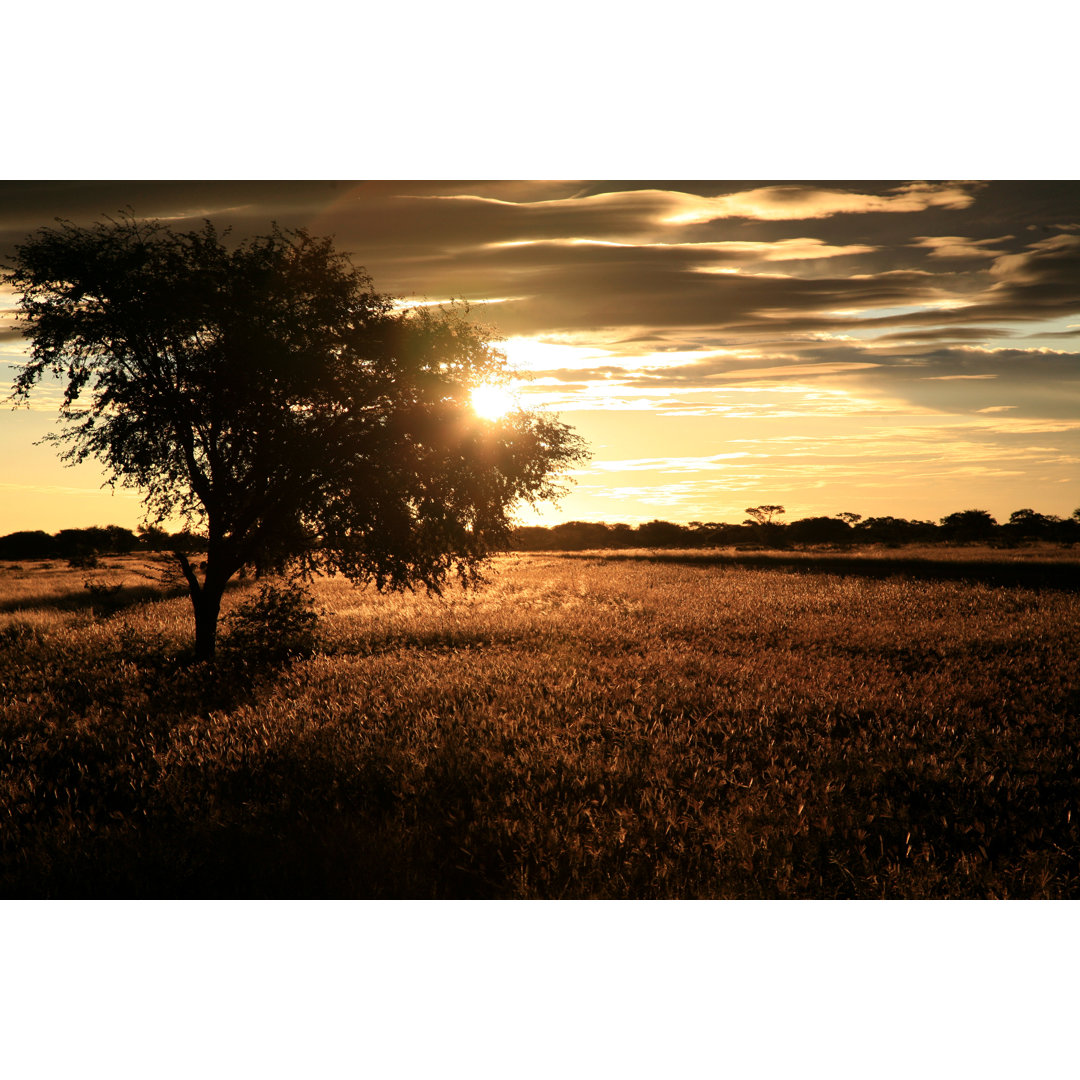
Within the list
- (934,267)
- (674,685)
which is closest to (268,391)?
(674,685)

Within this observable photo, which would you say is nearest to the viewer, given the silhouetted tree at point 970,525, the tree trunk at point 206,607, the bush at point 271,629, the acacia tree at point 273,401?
the acacia tree at point 273,401

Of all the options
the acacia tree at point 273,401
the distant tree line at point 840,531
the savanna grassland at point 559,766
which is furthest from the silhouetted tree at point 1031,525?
the acacia tree at point 273,401

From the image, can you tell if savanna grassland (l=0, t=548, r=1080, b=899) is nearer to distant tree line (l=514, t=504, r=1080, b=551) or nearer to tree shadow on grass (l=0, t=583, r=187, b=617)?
distant tree line (l=514, t=504, r=1080, b=551)

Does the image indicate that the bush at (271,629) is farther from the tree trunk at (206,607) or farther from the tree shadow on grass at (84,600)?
the tree shadow on grass at (84,600)

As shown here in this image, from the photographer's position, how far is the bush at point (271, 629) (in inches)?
384

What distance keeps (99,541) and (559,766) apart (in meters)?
9.35

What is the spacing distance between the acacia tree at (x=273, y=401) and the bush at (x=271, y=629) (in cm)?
43

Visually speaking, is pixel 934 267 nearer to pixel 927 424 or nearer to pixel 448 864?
pixel 927 424

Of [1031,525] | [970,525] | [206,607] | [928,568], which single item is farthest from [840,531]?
[206,607]

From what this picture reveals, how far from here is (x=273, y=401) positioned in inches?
346

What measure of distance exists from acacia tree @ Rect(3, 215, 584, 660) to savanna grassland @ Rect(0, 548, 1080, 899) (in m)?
1.73

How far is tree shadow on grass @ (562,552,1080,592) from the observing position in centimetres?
1307

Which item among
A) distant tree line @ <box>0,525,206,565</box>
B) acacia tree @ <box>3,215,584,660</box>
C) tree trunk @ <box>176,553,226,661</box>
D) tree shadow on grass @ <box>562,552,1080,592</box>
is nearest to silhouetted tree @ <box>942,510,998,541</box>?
tree shadow on grass @ <box>562,552,1080,592</box>

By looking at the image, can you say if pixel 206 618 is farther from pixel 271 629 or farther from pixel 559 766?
pixel 559 766
